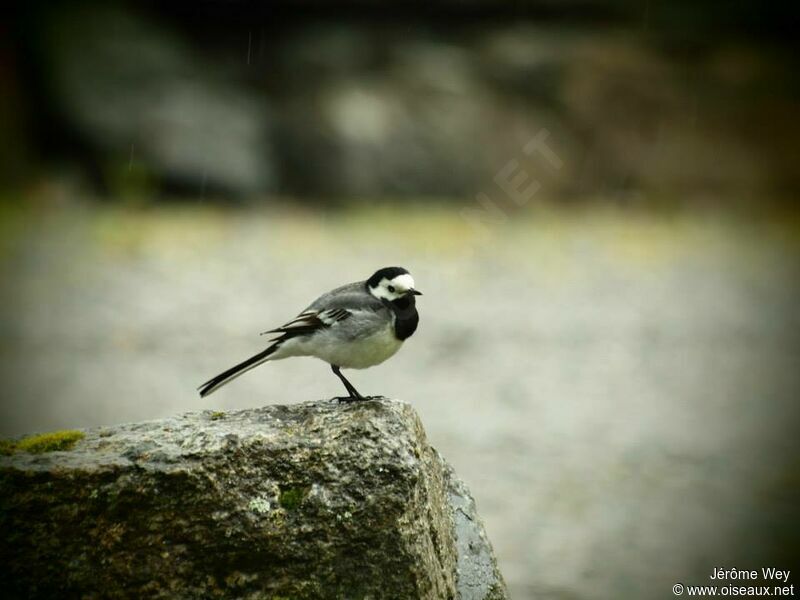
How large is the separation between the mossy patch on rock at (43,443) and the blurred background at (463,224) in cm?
596

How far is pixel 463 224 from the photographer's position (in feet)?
58.4

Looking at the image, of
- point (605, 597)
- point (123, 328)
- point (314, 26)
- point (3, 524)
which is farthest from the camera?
point (314, 26)

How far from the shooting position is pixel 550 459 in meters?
10.9

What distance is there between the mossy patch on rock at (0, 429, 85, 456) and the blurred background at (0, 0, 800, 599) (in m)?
5.96

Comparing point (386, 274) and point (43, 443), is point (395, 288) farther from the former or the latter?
point (43, 443)

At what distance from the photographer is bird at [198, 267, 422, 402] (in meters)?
4.73

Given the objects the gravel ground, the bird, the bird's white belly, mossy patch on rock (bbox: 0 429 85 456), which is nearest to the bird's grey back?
the bird

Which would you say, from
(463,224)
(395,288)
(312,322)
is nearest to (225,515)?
(312,322)

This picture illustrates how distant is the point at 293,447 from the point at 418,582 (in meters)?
0.74

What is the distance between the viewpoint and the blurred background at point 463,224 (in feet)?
38.4

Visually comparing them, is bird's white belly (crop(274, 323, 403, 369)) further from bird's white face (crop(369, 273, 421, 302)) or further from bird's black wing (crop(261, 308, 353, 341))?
bird's white face (crop(369, 273, 421, 302))

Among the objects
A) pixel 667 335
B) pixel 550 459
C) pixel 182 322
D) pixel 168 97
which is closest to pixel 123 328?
pixel 182 322

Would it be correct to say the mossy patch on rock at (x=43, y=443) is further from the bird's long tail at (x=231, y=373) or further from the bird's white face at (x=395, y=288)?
the bird's white face at (x=395, y=288)

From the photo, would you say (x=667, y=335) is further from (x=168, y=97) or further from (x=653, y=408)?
(x=168, y=97)
